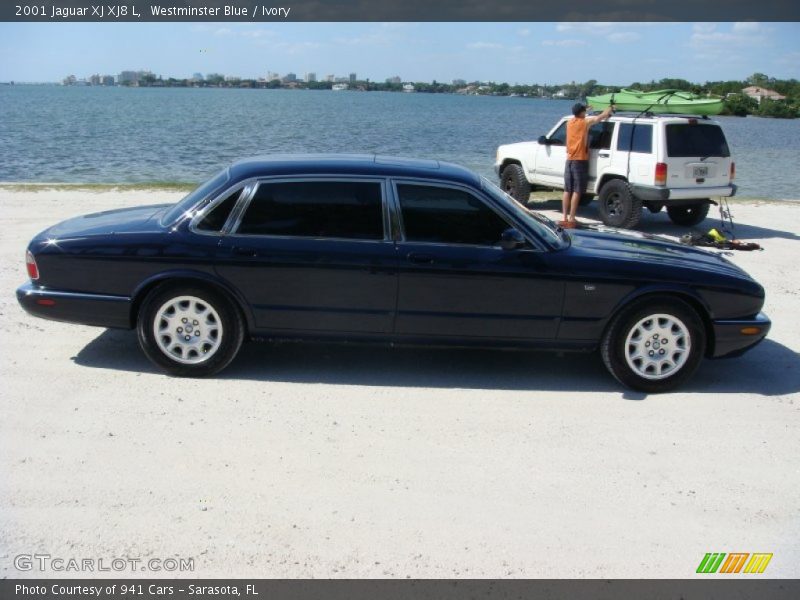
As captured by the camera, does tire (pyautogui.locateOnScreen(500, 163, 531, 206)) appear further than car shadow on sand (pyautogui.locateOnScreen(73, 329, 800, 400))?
Yes

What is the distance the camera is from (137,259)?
571 centimetres

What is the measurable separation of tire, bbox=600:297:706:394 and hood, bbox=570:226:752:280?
0.35m

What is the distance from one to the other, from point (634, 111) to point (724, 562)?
35.5ft

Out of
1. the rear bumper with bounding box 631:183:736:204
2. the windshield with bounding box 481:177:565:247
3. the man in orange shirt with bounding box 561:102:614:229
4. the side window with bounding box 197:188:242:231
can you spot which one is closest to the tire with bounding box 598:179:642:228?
the rear bumper with bounding box 631:183:736:204

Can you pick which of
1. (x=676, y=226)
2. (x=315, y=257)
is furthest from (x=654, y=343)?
(x=676, y=226)

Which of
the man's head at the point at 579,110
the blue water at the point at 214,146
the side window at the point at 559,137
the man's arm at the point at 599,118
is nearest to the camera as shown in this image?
the man's head at the point at 579,110

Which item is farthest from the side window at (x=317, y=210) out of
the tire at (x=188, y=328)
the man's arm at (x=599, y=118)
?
the man's arm at (x=599, y=118)

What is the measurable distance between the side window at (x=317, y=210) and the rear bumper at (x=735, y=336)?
2.56 metres

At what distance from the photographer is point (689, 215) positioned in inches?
547

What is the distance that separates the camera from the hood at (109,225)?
5.88 metres

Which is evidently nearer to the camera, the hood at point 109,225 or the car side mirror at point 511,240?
the car side mirror at point 511,240

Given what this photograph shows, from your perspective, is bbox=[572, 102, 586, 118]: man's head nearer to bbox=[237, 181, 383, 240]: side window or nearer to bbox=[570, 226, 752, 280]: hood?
bbox=[570, 226, 752, 280]: hood

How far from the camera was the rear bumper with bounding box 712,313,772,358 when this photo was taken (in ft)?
19.4

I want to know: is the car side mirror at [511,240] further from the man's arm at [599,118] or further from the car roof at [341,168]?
the man's arm at [599,118]
